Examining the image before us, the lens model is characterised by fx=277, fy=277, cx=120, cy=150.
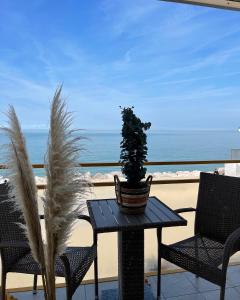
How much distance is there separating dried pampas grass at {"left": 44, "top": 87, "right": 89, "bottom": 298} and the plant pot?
96cm

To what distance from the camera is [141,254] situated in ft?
5.99

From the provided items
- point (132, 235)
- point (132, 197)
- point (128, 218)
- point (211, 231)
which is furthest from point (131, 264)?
point (211, 231)

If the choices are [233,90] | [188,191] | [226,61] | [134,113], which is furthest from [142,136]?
[233,90]

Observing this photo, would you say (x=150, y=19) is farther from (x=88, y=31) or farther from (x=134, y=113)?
(x=134, y=113)

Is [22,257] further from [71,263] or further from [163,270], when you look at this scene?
[163,270]

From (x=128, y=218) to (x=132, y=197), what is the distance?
0.43ft

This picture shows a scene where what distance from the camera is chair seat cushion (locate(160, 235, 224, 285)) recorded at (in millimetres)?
1626

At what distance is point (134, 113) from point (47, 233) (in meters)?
1.13

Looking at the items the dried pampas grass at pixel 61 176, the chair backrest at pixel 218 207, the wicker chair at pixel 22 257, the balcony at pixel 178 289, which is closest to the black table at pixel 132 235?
the wicker chair at pixel 22 257

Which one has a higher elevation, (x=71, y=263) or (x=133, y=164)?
(x=133, y=164)

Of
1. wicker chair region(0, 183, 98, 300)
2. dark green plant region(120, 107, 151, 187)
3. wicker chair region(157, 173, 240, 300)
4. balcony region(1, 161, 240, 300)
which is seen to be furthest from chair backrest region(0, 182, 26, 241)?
wicker chair region(157, 173, 240, 300)

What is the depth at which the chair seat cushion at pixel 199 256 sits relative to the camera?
1.63m

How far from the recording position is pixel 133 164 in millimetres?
1769

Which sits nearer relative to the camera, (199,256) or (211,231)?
(199,256)
